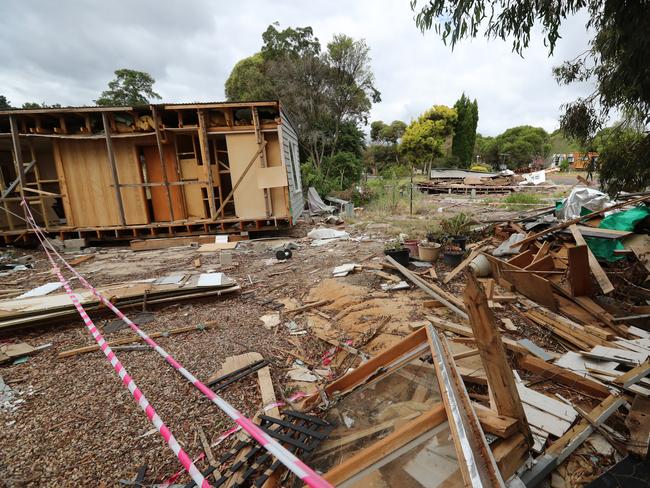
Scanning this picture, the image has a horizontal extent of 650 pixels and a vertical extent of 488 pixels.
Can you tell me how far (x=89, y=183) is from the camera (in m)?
9.55

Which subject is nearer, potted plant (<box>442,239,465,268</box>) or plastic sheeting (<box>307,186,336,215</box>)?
potted plant (<box>442,239,465,268</box>)

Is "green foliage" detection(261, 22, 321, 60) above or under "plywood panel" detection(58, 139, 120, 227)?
above

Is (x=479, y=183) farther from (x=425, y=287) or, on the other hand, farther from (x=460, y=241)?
(x=425, y=287)

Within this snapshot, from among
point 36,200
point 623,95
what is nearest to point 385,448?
point 623,95

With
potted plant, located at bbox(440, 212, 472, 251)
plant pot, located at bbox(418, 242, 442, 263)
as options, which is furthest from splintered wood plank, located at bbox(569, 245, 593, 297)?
potted plant, located at bbox(440, 212, 472, 251)

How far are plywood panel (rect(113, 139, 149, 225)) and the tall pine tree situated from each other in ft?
120

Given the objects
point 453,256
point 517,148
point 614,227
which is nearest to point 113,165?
point 453,256

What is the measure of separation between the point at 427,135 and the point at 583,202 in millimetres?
26429

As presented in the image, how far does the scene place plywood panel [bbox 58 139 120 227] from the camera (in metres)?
9.37

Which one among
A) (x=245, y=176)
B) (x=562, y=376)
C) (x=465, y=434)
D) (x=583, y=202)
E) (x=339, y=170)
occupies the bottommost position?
(x=562, y=376)

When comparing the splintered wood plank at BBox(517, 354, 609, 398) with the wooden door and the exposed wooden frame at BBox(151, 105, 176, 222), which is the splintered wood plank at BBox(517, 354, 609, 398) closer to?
the exposed wooden frame at BBox(151, 105, 176, 222)

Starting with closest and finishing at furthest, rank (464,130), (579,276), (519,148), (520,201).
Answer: (579,276)
(520,201)
(464,130)
(519,148)

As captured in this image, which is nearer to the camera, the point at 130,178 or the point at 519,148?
the point at 130,178

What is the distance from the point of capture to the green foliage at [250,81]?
22.1m
